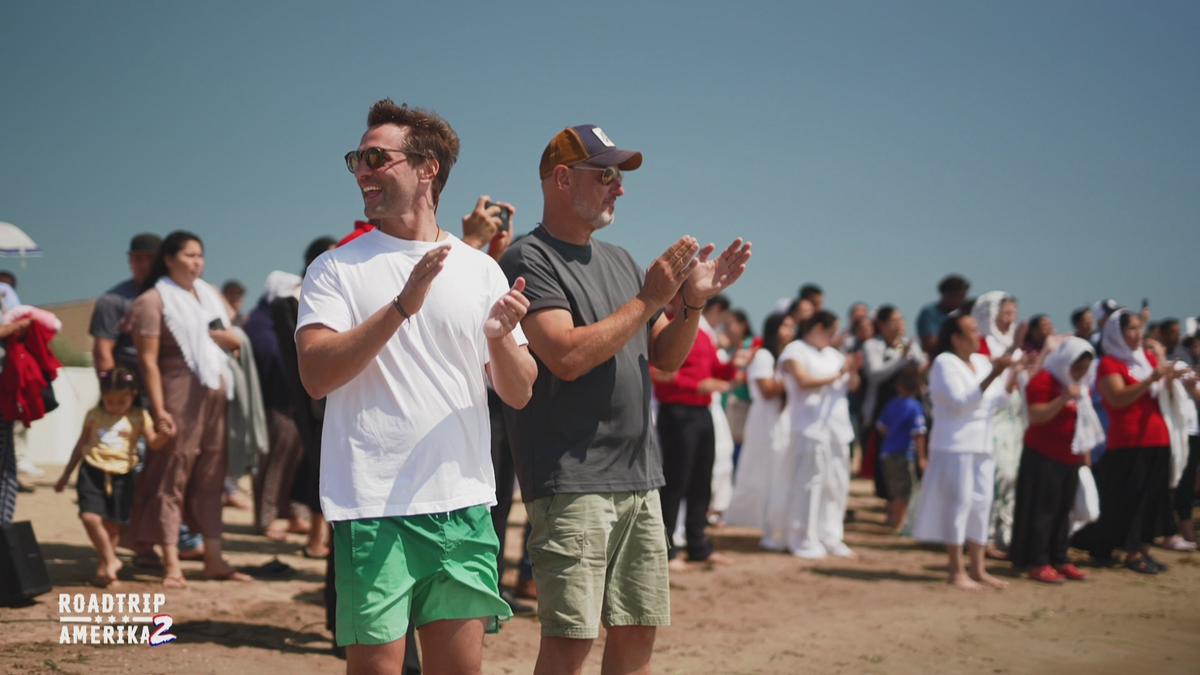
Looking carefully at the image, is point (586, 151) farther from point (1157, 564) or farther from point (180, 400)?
point (1157, 564)

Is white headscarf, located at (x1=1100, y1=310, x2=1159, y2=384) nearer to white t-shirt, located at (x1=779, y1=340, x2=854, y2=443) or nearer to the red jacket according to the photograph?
white t-shirt, located at (x1=779, y1=340, x2=854, y2=443)

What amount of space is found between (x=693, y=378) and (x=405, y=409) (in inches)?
209

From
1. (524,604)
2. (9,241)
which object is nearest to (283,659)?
(524,604)


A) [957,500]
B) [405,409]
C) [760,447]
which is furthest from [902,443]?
[405,409]

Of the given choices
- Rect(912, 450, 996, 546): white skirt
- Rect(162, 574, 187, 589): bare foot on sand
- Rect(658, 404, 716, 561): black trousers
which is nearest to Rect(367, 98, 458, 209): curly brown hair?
Rect(162, 574, 187, 589): bare foot on sand

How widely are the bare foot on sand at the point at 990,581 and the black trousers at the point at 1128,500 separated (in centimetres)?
147

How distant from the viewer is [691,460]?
25.5 ft

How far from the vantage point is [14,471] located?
563 cm

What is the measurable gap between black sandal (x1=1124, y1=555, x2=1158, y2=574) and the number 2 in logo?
282 inches

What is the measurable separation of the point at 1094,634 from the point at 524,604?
3.49 meters

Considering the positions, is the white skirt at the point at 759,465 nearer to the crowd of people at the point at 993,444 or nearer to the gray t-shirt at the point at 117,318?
the crowd of people at the point at 993,444

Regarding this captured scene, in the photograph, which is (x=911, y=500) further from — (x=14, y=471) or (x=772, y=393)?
(x=14, y=471)

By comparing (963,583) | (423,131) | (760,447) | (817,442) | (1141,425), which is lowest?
(963,583)

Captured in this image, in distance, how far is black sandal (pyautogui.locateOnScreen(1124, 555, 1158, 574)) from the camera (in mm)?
7824
